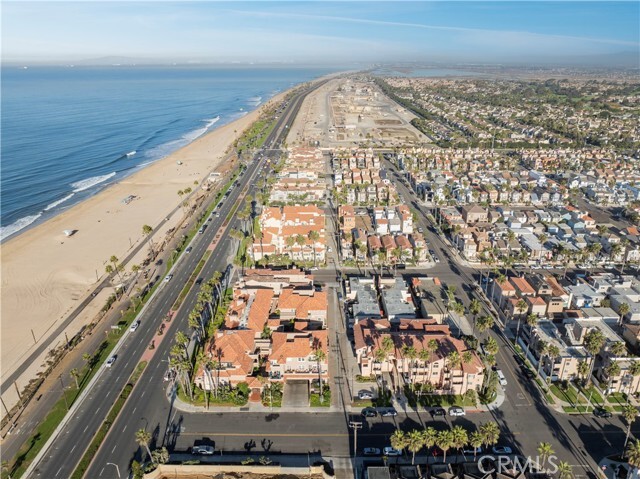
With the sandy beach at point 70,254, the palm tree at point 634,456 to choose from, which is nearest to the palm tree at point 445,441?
the palm tree at point 634,456

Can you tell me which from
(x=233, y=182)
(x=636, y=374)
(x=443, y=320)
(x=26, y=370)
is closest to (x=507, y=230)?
(x=443, y=320)

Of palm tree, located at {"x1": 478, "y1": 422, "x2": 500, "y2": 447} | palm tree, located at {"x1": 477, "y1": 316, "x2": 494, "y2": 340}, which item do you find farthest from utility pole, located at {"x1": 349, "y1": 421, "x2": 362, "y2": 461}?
palm tree, located at {"x1": 477, "y1": 316, "x2": 494, "y2": 340}

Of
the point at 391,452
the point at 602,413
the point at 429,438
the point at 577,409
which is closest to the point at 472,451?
the point at 429,438

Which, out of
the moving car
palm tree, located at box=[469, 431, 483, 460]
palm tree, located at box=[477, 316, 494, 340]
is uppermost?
palm tree, located at box=[477, 316, 494, 340]

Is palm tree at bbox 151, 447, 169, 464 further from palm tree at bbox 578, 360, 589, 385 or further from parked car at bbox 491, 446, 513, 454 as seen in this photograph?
palm tree at bbox 578, 360, 589, 385

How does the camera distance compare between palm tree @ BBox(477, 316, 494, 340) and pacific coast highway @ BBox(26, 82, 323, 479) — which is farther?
palm tree @ BBox(477, 316, 494, 340)

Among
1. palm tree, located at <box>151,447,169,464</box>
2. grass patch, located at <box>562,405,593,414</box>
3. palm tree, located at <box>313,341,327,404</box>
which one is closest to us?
palm tree, located at <box>151,447,169,464</box>

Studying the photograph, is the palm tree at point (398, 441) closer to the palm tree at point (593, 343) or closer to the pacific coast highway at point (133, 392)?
the pacific coast highway at point (133, 392)
